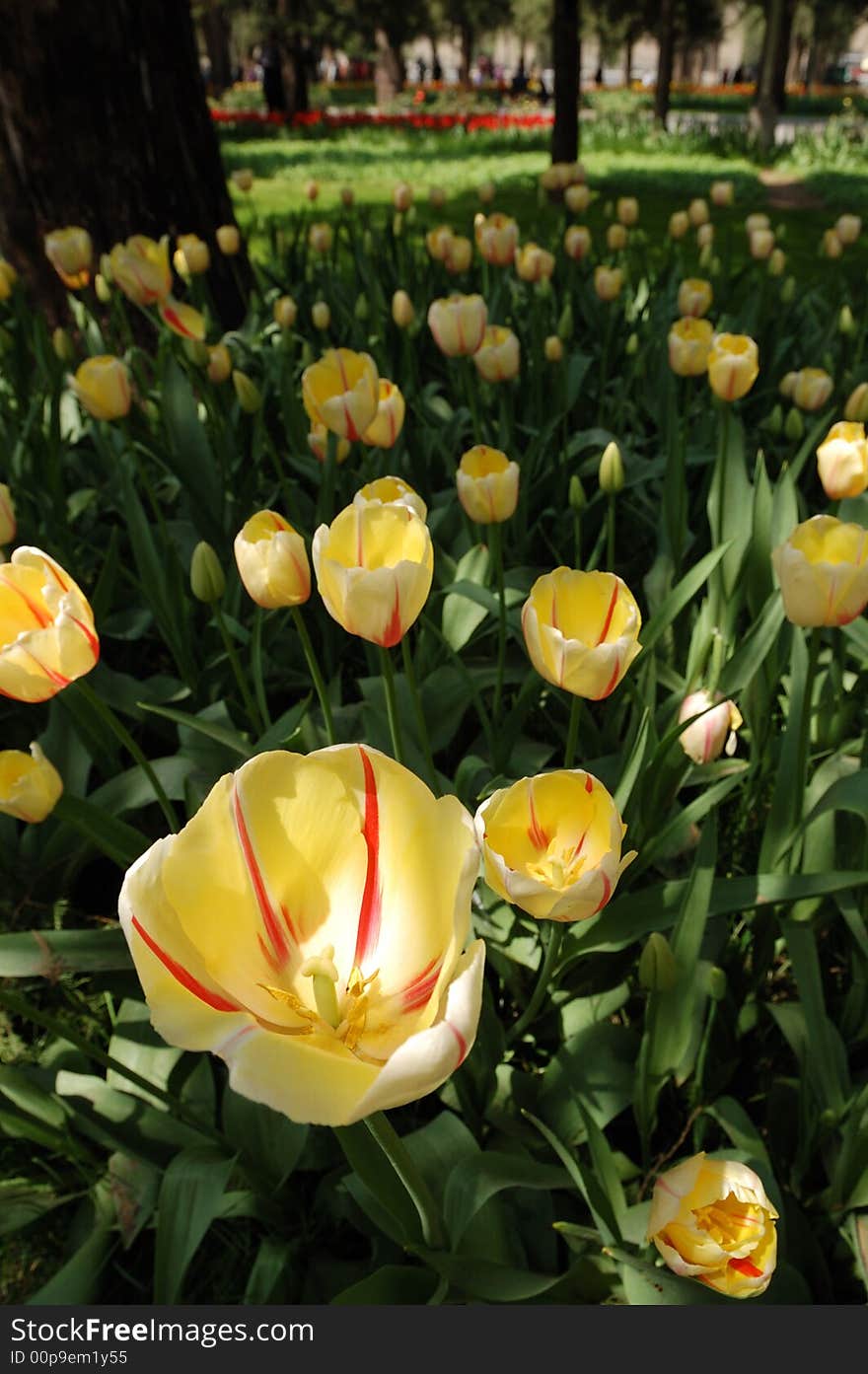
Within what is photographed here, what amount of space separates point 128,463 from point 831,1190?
215 cm

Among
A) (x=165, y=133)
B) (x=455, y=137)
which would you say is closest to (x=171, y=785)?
(x=165, y=133)

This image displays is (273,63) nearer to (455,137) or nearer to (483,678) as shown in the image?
(455,137)

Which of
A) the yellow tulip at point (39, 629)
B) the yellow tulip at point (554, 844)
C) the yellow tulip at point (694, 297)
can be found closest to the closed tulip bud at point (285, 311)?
the yellow tulip at point (694, 297)

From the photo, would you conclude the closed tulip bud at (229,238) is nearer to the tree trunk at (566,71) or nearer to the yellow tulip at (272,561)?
the yellow tulip at (272,561)

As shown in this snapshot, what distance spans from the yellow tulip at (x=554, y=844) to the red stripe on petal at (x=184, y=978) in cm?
28

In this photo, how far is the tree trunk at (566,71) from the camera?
26.1ft

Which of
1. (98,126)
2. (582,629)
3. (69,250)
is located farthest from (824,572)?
(98,126)

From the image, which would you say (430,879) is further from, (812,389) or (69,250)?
(69,250)

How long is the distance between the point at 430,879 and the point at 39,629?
66 cm

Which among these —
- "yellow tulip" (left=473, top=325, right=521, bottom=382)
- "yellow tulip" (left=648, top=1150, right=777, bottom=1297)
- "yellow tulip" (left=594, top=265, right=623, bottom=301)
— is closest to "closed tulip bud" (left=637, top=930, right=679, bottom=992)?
"yellow tulip" (left=648, top=1150, right=777, bottom=1297)

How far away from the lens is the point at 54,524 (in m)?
2.33

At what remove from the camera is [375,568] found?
1140mm

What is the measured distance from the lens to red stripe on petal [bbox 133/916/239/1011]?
2.35ft

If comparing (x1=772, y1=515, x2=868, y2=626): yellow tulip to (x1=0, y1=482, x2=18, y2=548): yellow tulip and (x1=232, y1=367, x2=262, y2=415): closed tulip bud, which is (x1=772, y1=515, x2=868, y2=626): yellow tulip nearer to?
(x1=0, y1=482, x2=18, y2=548): yellow tulip
